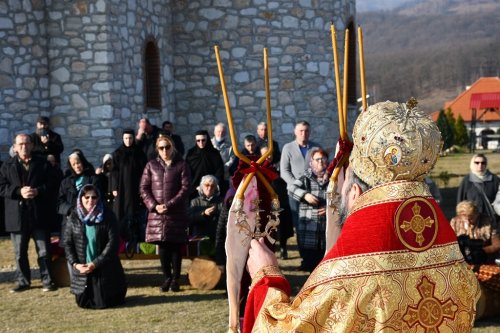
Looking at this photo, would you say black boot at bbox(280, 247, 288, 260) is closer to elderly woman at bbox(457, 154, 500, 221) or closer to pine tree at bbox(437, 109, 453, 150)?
elderly woman at bbox(457, 154, 500, 221)

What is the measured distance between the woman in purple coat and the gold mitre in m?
5.52

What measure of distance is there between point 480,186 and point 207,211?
2983 millimetres

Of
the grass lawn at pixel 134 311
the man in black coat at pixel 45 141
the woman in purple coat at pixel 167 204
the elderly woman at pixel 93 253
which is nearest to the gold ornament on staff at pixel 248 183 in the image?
the grass lawn at pixel 134 311

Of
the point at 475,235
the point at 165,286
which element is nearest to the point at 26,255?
the point at 165,286

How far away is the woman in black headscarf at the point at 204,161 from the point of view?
1030 centimetres

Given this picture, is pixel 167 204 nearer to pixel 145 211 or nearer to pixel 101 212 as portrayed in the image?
pixel 101 212

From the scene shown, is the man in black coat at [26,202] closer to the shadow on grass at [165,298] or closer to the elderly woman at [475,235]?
the shadow on grass at [165,298]

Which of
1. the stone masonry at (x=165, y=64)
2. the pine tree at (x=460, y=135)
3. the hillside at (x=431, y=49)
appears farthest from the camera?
the hillside at (x=431, y=49)

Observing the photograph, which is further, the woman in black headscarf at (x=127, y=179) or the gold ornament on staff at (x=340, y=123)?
the woman in black headscarf at (x=127, y=179)

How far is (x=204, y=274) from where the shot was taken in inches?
330

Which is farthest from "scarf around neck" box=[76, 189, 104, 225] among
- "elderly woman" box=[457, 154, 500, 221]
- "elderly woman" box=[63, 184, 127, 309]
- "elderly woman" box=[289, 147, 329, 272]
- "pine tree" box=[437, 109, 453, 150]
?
"pine tree" box=[437, 109, 453, 150]

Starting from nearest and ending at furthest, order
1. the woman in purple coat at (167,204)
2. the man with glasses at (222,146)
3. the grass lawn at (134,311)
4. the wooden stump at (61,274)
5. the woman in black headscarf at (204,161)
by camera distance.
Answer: the grass lawn at (134,311) < the woman in purple coat at (167,204) < the wooden stump at (61,274) < the woman in black headscarf at (204,161) < the man with glasses at (222,146)

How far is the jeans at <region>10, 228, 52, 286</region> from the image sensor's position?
855cm

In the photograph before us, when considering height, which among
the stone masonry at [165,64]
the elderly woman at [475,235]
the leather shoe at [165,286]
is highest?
the stone masonry at [165,64]
